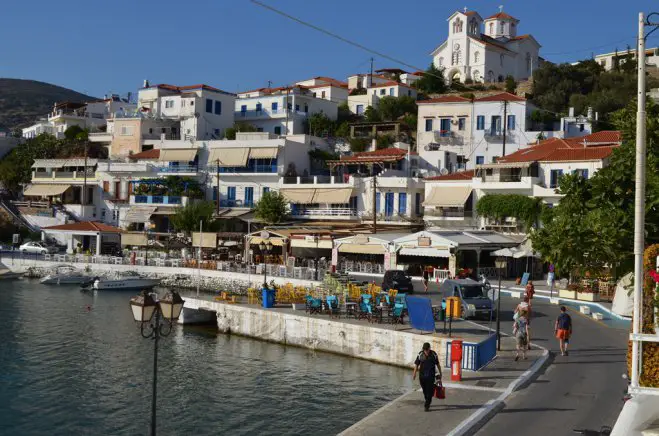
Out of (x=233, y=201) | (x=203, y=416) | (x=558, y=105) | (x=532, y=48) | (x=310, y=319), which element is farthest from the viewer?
(x=532, y=48)

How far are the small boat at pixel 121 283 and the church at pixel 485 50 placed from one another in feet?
160

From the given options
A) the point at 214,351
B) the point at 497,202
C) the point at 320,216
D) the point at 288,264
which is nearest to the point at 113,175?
the point at 320,216

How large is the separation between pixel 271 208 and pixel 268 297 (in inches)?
953

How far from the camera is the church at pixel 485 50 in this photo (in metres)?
83.3

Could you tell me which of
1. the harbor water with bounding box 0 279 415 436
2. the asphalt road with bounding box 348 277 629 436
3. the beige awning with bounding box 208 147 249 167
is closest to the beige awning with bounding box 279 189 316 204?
the beige awning with bounding box 208 147 249 167

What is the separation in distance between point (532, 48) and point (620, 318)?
69.5m

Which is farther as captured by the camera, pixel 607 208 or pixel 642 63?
pixel 607 208

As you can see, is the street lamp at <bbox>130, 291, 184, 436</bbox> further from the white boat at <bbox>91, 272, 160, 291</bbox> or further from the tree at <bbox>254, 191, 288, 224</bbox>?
the tree at <bbox>254, 191, 288, 224</bbox>

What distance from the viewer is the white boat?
46.4 m

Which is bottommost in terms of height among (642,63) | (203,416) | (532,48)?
(203,416)

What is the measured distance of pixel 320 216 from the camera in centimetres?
5372

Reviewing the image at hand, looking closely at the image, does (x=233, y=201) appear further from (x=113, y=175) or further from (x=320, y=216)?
(x=113, y=175)

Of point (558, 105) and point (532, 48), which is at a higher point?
point (532, 48)

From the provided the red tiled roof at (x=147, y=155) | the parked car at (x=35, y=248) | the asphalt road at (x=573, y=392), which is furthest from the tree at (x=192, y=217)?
the asphalt road at (x=573, y=392)
